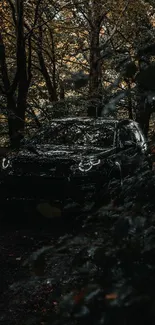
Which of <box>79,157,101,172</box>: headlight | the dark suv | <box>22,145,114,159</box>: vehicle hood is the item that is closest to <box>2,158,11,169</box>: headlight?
the dark suv

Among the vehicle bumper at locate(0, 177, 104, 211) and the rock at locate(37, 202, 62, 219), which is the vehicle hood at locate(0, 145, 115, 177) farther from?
the rock at locate(37, 202, 62, 219)

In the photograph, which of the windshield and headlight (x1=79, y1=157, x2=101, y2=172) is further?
the windshield

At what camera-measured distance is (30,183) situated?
6.42 metres

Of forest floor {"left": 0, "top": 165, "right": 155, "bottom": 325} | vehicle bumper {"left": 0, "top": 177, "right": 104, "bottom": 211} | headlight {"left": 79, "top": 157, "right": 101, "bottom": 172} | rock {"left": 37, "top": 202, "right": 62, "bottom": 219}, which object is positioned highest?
rock {"left": 37, "top": 202, "right": 62, "bottom": 219}

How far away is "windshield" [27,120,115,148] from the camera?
6.97 m

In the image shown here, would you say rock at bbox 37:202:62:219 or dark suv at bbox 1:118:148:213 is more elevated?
rock at bbox 37:202:62:219

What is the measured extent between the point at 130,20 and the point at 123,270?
55.0 feet

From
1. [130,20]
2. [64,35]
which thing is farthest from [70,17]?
[130,20]

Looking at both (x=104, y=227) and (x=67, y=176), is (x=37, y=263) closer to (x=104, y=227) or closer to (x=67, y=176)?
(x=104, y=227)

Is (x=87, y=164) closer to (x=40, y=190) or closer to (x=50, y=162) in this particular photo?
(x=50, y=162)

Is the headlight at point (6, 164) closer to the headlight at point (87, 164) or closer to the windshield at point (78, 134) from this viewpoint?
the windshield at point (78, 134)

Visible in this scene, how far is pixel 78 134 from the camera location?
7148 mm

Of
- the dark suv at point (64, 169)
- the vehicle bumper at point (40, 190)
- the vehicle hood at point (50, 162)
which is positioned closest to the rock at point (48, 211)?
the dark suv at point (64, 169)

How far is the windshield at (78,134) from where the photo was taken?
6969 mm
